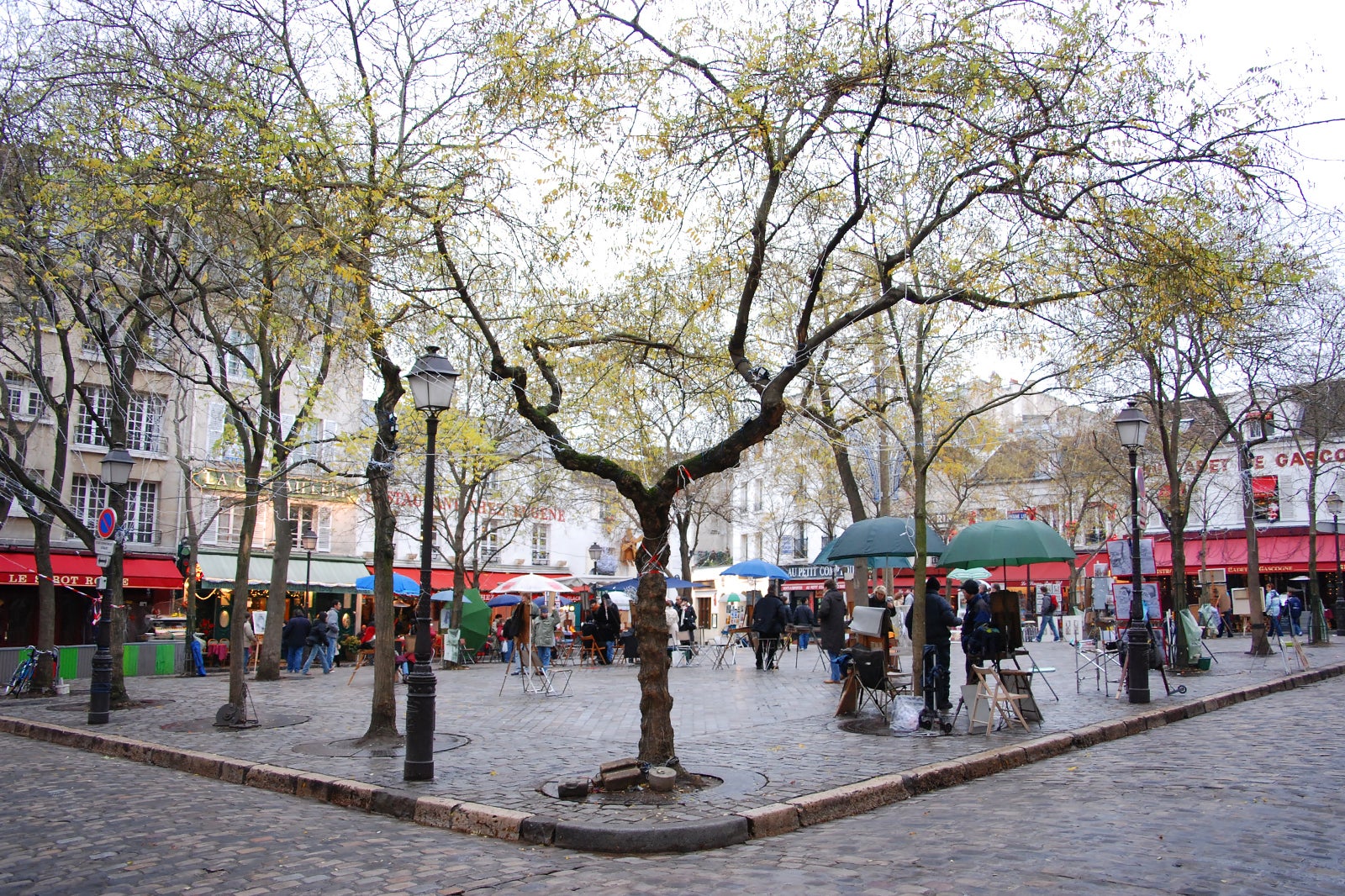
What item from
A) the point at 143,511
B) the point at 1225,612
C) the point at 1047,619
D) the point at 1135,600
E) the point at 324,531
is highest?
the point at 143,511

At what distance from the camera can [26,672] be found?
1655cm

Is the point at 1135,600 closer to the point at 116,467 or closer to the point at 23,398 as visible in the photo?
the point at 116,467

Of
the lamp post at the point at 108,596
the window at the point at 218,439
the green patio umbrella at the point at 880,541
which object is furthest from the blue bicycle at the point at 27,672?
the green patio umbrella at the point at 880,541

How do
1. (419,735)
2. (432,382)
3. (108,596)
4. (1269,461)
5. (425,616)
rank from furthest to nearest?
(1269,461)
(108,596)
(432,382)
(425,616)
(419,735)

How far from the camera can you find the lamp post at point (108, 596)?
1266cm

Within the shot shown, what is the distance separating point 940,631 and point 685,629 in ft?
49.8

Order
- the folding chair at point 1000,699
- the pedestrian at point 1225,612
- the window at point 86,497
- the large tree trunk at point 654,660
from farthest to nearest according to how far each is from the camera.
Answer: the pedestrian at point 1225,612
the window at point 86,497
the folding chair at point 1000,699
the large tree trunk at point 654,660

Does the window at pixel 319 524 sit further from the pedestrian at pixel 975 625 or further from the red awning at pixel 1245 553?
the red awning at pixel 1245 553

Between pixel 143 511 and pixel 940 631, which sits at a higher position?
pixel 143 511

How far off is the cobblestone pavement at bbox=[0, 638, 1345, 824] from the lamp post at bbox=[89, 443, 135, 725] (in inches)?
18.2

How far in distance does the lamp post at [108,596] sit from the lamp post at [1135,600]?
554 inches

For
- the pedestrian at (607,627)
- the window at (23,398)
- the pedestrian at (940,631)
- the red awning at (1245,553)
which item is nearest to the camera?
the pedestrian at (940,631)

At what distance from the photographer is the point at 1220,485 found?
3475 cm

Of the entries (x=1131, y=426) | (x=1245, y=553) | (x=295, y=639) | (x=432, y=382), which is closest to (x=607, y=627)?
(x=295, y=639)
